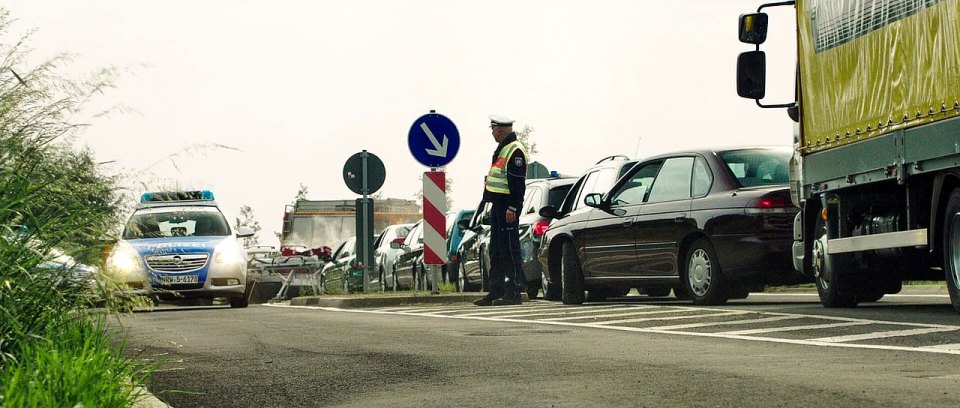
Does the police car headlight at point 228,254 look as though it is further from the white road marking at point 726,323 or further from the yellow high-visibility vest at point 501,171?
the white road marking at point 726,323

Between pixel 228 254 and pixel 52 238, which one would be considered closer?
pixel 52 238

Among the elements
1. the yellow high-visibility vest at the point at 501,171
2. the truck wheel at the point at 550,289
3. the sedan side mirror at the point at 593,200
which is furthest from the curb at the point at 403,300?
the sedan side mirror at the point at 593,200

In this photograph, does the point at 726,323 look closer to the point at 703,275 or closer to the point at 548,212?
the point at 703,275

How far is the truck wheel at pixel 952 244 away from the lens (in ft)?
36.1

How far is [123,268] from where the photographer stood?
750 cm

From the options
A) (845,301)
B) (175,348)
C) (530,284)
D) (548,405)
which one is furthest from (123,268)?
(530,284)

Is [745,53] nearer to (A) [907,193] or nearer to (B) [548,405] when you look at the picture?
(A) [907,193]

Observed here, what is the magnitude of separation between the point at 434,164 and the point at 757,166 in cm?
570

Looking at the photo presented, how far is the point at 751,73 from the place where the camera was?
47.8 feet

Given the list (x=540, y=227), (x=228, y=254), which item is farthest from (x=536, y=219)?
(x=228, y=254)

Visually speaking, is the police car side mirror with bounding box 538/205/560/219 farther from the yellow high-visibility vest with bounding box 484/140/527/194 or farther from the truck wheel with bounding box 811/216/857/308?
the truck wheel with bounding box 811/216/857/308

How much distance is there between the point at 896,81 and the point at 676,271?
3906 millimetres

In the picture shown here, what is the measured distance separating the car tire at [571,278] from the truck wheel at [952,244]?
6236mm

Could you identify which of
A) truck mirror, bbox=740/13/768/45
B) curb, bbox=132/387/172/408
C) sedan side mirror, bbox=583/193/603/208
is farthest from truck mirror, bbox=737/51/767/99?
curb, bbox=132/387/172/408
